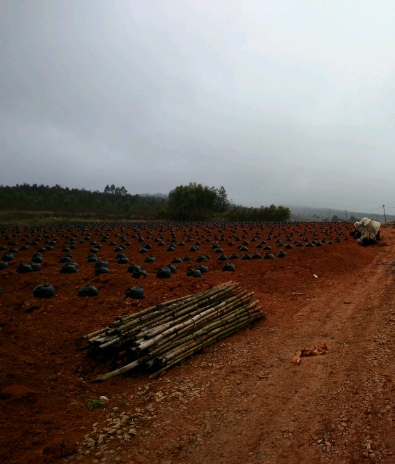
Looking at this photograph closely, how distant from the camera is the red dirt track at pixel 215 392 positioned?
412 cm

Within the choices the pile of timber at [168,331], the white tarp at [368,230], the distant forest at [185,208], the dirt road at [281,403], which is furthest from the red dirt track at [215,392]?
the distant forest at [185,208]

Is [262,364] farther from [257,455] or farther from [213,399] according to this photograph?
[257,455]

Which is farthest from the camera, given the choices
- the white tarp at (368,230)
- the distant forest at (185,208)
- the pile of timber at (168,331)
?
the distant forest at (185,208)

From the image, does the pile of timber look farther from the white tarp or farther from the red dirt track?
the white tarp

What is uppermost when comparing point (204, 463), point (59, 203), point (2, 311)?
point (59, 203)

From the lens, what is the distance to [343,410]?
469 cm

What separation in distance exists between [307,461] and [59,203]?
254 feet

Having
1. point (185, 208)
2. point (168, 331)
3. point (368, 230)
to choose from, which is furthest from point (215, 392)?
point (185, 208)

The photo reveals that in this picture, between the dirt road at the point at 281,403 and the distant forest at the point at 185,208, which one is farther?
the distant forest at the point at 185,208

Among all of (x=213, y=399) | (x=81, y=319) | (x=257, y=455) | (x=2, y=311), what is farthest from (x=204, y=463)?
(x=2, y=311)

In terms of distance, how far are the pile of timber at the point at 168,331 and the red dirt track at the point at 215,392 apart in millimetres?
237

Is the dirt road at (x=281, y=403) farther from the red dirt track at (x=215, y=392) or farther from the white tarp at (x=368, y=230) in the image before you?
the white tarp at (x=368, y=230)

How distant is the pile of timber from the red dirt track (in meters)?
0.24

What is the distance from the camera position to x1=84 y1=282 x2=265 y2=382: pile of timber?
6305 millimetres
